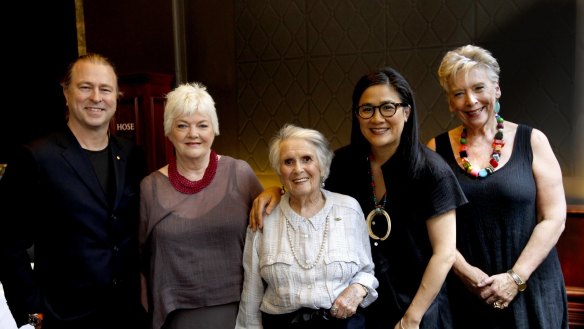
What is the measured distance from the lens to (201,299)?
1983 mm

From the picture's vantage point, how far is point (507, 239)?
200cm

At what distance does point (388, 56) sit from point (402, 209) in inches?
86.7

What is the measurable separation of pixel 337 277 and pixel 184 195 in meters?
0.73

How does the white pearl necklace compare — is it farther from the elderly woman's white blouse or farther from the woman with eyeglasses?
the woman with eyeglasses

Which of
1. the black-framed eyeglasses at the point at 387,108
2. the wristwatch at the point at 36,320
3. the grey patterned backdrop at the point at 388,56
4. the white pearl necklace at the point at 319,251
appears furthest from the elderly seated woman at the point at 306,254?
the grey patterned backdrop at the point at 388,56

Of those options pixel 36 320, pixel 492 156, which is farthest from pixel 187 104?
pixel 492 156

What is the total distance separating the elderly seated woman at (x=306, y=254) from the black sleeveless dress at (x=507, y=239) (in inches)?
18.7

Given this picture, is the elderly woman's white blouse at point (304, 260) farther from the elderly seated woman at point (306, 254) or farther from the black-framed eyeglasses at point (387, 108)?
the black-framed eyeglasses at point (387, 108)

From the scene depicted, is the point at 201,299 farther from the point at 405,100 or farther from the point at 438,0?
the point at 438,0

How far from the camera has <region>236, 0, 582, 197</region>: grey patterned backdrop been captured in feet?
11.2

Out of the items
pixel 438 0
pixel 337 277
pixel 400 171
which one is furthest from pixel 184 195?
pixel 438 0

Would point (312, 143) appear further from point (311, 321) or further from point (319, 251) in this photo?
point (311, 321)

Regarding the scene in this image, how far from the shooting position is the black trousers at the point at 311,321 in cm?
177

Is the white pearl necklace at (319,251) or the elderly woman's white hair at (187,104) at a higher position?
the elderly woman's white hair at (187,104)
